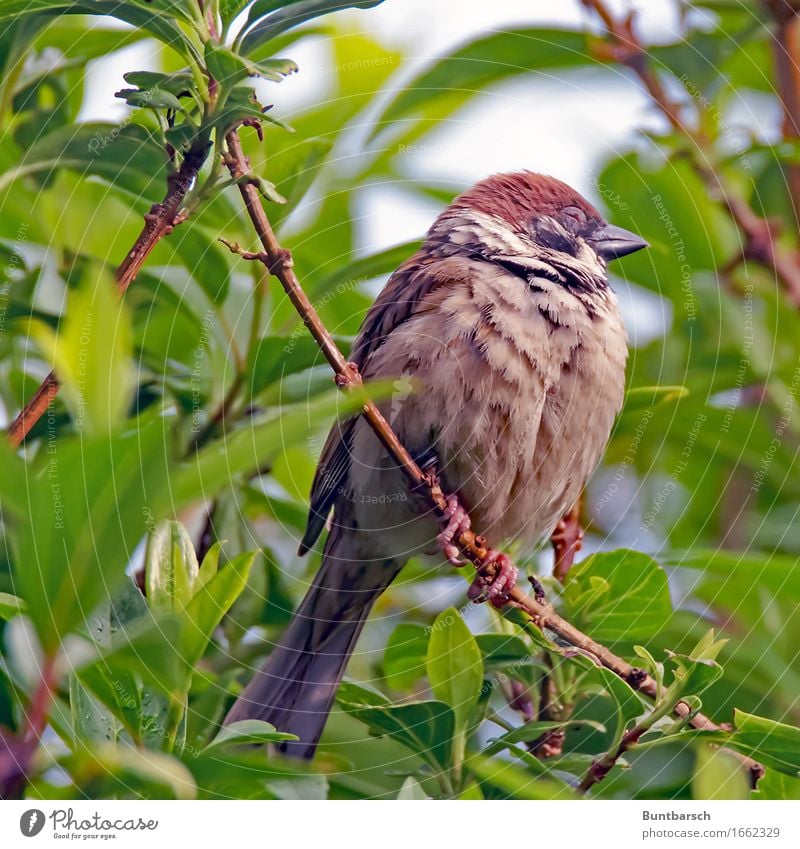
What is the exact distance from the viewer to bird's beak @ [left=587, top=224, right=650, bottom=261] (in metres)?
2.30

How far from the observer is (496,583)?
187 cm

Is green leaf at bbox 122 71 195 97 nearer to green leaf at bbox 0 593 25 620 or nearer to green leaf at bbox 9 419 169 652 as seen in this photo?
green leaf at bbox 9 419 169 652

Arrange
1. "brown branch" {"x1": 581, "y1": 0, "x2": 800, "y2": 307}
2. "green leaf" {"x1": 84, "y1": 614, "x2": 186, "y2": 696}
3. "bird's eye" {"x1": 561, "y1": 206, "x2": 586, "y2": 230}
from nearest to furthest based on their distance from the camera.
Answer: "green leaf" {"x1": 84, "y1": 614, "x2": 186, "y2": 696}, "brown branch" {"x1": 581, "y1": 0, "x2": 800, "y2": 307}, "bird's eye" {"x1": 561, "y1": 206, "x2": 586, "y2": 230}

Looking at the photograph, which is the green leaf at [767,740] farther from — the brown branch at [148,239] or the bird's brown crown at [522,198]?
the bird's brown crown at [522,198]

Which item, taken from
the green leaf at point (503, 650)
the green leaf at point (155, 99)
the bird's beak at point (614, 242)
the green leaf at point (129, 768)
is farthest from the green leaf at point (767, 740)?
the green leaf at point (155, 99)

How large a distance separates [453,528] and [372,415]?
2.39 feet

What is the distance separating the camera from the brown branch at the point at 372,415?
1402mm

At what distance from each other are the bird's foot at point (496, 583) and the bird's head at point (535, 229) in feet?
2.25

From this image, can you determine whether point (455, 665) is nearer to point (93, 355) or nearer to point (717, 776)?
point (717, 776)

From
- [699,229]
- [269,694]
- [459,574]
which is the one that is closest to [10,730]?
[269,694]

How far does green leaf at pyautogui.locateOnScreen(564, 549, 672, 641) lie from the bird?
8.9 inches

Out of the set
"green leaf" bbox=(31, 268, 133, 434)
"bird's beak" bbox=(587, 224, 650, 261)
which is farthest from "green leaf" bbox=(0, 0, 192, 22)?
"bird's beak" bbox=(587, 224, 650, 261)

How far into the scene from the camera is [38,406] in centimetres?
138

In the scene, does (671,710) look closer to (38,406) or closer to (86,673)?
(86,673)
